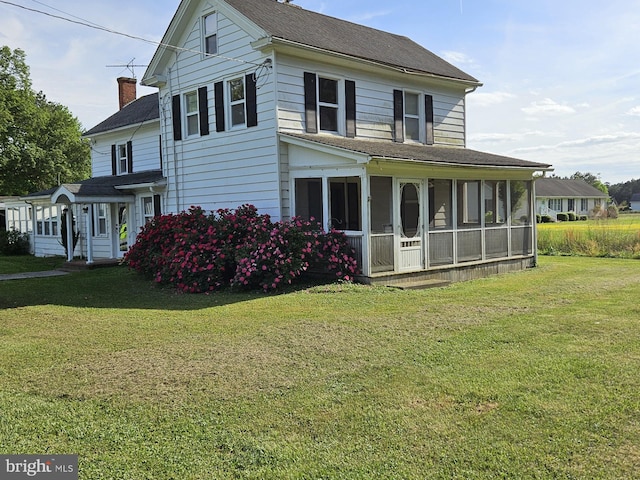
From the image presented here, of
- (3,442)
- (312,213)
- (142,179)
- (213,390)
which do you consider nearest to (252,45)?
(312,213)

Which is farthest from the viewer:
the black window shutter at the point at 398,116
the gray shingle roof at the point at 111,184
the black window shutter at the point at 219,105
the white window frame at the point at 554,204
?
the white window frame at the point at 554,204

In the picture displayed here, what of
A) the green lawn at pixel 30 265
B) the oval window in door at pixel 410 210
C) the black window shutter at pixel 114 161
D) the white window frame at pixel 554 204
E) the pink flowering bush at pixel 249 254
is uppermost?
the black window shutter at pixel 114 161

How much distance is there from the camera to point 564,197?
67.8m

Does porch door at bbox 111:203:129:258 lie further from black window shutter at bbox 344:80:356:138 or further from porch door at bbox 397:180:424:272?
porch door at bbox 397:180:424:272

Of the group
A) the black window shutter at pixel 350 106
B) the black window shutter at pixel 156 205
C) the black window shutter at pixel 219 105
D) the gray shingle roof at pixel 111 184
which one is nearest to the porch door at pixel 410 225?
the black window shutter at pixel 350 106

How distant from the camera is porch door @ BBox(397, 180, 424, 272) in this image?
45.0 feet

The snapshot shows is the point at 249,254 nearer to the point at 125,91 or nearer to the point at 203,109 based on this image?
the point at 203,109

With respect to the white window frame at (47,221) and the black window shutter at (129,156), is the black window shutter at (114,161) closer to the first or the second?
the black window shutter at (129,156)

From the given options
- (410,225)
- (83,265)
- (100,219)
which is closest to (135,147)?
(100,219)

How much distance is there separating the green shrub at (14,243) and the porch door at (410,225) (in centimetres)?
1935

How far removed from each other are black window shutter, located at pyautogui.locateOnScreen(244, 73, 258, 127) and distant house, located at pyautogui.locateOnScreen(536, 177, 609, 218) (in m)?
54.2

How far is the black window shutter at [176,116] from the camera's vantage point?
56.3 ft

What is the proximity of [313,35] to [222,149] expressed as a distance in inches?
156

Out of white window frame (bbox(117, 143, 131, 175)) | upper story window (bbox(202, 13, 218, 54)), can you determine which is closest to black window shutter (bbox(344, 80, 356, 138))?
upper story window (bbox(202, 13, 218, 54))
